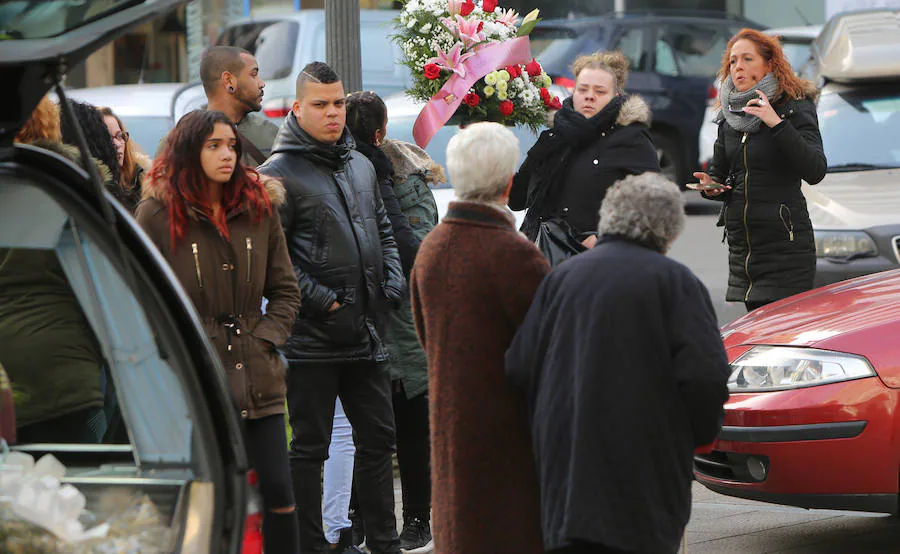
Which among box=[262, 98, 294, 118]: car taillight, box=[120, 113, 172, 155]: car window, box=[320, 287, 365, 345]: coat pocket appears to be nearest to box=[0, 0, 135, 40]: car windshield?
box=[320, 287, 365, 345]: coat pocket

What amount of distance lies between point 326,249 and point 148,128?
696 cm

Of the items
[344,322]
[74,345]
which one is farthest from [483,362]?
[344,322]

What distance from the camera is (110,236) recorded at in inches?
125

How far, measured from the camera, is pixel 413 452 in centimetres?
592

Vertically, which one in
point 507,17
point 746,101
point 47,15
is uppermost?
point 47,15

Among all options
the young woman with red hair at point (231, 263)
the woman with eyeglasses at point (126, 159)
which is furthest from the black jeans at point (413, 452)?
the woman with eyeglasses at point (126, 159)

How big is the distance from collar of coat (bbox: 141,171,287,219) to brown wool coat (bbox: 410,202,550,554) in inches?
35.8

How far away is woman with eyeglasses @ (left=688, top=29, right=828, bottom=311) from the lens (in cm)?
677

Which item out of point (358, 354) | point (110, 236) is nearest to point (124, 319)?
point (110, 236)

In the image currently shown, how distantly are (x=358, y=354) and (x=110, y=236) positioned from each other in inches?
87.9

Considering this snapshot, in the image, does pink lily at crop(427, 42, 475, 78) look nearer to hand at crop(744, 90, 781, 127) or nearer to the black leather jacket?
hand at crop(744, 90, 781, 127)

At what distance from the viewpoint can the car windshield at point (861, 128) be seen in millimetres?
9617

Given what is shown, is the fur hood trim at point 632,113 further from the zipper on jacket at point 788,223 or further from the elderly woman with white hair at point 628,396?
the elderly woman with white hair at point 628,396

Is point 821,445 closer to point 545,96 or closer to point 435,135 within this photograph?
point 545,96
